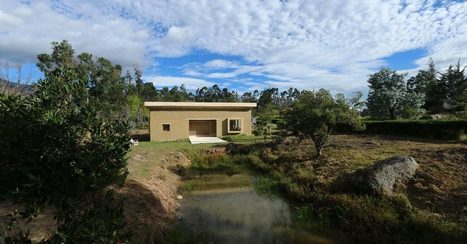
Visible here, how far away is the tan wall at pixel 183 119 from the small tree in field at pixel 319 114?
51.4ft

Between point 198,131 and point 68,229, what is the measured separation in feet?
103

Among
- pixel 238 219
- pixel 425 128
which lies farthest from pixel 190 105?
pixel 238 219

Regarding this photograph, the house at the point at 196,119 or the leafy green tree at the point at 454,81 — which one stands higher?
the leafy green tree at the point at 454,81

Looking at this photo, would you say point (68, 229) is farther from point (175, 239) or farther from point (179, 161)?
point (179, 161)

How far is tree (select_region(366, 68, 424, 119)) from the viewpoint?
1334 inches

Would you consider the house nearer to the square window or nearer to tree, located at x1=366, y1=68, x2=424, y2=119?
the square window

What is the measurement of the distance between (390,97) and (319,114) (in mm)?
21732

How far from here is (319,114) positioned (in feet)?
53.4

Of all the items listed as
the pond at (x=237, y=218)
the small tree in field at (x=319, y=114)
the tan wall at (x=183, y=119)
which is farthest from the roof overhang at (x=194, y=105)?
the pond at (x=237, y=218)

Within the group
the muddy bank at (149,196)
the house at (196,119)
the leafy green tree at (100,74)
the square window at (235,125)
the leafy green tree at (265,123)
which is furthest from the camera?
the leafy green tree at (100,74)

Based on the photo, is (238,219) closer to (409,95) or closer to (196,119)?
(196,119)

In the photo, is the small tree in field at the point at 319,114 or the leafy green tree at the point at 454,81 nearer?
the small tree in field at the point at 319,114

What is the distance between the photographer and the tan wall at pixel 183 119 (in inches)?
1188

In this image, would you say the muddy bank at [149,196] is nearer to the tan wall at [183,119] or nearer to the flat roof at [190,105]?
the tan wall at [183,119]
